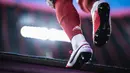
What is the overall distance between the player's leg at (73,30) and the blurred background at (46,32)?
0.15 metres

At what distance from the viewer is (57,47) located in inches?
77.7

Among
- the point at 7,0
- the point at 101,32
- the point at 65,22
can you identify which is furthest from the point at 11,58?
the point at 101,32

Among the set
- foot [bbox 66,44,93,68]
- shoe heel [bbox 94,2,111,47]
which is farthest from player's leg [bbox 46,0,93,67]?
shoe heel [bbox 94,2,111,47]

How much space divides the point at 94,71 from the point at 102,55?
122mm

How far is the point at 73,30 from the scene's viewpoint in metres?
1.67

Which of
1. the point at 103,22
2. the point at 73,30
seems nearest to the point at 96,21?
the point at 103,22

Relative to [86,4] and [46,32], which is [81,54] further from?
[46,32]

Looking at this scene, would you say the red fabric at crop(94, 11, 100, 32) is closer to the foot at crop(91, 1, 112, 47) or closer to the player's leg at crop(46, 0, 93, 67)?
the foot at crop(91, 1, 112, 47)

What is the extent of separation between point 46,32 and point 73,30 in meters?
0.37

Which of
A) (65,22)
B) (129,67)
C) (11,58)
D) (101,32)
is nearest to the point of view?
(101,32)

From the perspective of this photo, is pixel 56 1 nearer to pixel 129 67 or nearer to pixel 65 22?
pixel 65 22

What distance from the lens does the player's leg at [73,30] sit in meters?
1.59

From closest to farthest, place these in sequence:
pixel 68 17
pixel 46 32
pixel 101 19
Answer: pixel 101 19 < pixel 68 17 < pixel 46 32

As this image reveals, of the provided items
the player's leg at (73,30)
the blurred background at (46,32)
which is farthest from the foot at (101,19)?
the blurred background at (46,32)
